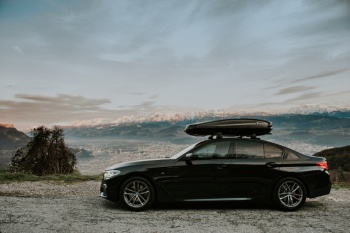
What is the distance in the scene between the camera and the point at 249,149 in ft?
27.9

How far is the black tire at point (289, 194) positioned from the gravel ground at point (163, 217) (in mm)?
189

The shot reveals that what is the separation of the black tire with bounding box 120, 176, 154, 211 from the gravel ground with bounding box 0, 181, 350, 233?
0.61 feet

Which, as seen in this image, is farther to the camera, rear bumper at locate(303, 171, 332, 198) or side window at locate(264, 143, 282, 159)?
side window at locate(264, 143, 282, 159)

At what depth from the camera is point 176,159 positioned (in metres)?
8.27

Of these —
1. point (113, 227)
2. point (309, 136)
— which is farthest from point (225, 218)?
point (309, 136)

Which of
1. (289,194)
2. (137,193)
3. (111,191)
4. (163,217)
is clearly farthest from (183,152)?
(289,194)

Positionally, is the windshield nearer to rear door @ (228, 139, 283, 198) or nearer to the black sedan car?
the black sedan car

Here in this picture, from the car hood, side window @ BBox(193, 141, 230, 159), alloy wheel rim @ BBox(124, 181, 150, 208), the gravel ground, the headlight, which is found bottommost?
the gravel ground

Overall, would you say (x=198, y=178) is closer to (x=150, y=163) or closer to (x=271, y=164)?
(x=150, y=163)

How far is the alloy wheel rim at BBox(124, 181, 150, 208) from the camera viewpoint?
811cm

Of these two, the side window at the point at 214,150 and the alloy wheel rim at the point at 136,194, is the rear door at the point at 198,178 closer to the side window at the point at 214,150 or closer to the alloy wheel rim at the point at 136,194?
the side window at the point at 214,150

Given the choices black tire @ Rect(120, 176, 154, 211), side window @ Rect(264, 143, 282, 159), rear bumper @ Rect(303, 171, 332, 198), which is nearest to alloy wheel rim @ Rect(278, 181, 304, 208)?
rear bumper @ Rect(303, 171, 332, 198)

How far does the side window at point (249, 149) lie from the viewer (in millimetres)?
8445

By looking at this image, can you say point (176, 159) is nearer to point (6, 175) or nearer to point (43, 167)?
point (6, 175)
